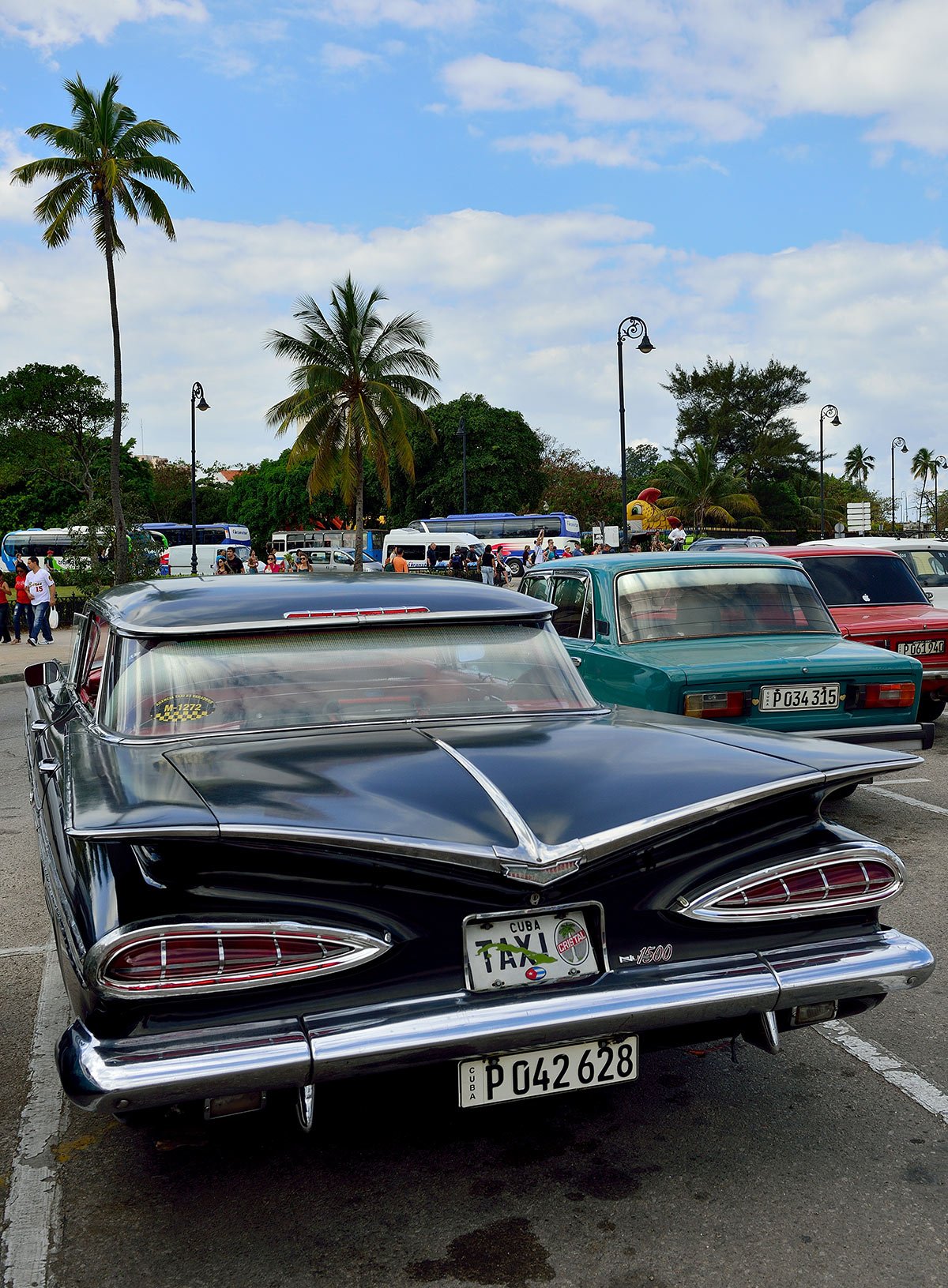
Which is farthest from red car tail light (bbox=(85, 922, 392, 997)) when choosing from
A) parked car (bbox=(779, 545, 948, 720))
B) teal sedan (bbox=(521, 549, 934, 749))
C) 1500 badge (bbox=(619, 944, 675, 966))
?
parked car (bbox=(779, 545, 948, 720))

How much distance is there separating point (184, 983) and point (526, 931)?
78cm

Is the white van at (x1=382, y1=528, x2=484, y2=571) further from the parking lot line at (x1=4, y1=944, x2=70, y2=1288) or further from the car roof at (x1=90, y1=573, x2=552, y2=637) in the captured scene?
the parking lot line at (x1=4, y1=944, x2=70, y2=1288)

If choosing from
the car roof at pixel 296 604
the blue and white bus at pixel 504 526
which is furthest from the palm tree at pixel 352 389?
the car roof at pixel 296 604

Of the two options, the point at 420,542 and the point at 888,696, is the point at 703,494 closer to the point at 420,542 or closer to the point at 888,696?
the point at 420,542

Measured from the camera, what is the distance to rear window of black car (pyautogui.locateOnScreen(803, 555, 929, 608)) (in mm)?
10359

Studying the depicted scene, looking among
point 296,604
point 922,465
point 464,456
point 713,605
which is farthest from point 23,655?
point 922,465

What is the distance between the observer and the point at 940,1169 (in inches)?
118

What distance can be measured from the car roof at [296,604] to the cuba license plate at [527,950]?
4.95 ft

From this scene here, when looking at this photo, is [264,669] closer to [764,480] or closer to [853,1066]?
[853,1066]

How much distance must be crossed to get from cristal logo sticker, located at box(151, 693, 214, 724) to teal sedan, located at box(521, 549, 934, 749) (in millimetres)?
3486

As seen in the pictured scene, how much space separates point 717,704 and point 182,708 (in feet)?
12.4

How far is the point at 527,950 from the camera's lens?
271 centimetres

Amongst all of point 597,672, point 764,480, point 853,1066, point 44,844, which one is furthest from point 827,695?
point 764,480

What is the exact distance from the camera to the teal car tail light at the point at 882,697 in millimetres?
6965
